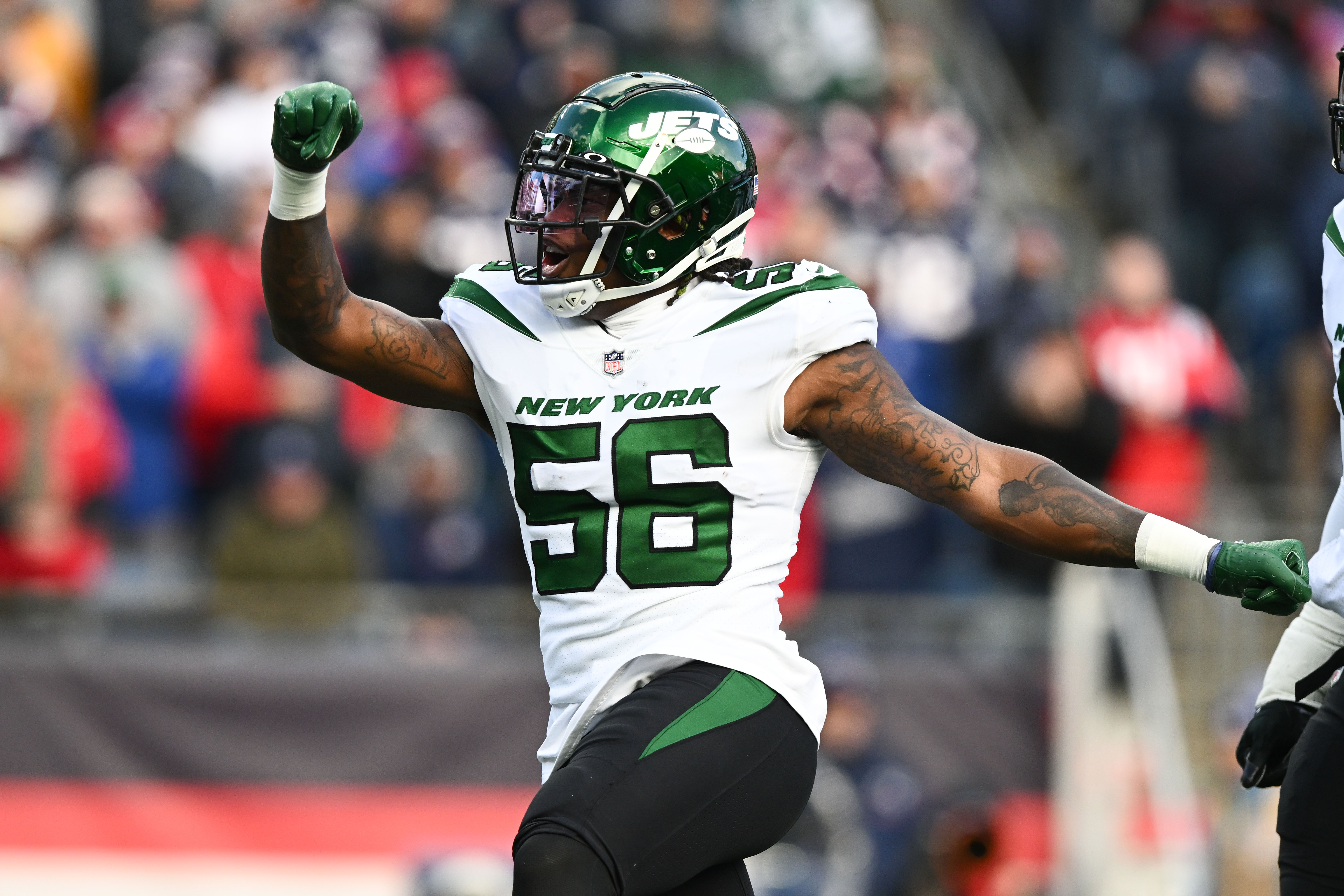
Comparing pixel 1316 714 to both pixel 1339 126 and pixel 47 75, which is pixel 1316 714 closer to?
pixel 1339 126

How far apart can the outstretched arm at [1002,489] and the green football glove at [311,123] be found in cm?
106

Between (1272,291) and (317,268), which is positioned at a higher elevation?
(317,268)

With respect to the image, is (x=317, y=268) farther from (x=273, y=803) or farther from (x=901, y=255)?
(x=901, y=255)

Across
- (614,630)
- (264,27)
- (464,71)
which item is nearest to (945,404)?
(464,71)

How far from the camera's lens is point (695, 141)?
4.16 meters

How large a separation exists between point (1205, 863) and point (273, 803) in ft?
12.7

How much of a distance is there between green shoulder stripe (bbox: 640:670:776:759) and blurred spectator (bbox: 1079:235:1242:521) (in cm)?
554

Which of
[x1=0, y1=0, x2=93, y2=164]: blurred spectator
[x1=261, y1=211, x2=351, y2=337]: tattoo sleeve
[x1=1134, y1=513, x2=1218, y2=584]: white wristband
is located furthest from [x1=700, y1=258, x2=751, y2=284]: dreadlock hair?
[x1=0, y1=0, x2=93, y2=164]: blurred spectator

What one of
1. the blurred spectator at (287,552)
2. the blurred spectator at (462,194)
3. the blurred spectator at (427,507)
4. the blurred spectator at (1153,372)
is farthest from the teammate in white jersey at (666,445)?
the blurred spectator at (1153,372)

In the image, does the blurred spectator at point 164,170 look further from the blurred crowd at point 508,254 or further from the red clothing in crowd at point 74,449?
the red clothing in crowd at point 74,449

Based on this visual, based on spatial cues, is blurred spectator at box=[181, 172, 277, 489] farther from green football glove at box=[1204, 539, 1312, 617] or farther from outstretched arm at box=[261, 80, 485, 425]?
green football glove at box=[1204, 539, 1312, 617]

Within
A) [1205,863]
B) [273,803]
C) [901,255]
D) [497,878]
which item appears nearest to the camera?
[497,878]

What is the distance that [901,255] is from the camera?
32.0 ft

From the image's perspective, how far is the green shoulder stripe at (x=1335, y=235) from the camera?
156 inches
